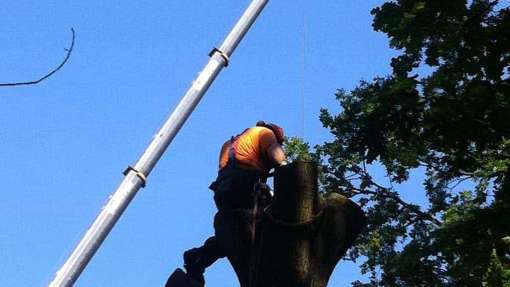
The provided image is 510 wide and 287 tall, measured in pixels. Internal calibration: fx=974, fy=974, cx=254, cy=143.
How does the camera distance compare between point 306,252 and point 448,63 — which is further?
point 448,63

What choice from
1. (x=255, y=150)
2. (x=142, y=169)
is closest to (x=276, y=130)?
(x=255, y=150)

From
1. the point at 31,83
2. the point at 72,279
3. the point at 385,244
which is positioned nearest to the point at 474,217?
the point at 72,279

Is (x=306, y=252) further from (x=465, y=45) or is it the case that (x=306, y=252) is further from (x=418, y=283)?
(x=418, y=283)

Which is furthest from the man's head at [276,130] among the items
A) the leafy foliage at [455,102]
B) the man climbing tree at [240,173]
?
the leafy foliage at [455,102]

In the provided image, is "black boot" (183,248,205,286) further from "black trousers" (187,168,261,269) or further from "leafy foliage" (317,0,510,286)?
"leafy foliage" (317,0,510,286)

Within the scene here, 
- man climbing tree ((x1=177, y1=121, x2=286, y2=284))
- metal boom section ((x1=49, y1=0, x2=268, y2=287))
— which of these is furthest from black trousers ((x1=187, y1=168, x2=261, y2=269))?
metal boom section ((x1=49, y1=0, x2=268, y2=287))

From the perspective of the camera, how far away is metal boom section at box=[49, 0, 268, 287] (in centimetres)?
475

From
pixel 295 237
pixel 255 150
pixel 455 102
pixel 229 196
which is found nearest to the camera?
pixel 295 237

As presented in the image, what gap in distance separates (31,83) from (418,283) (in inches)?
654

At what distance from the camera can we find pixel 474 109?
968cm

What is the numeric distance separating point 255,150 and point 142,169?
196 cm

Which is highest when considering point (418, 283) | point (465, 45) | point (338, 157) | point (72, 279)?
point (338, 157)

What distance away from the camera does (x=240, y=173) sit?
698 cm

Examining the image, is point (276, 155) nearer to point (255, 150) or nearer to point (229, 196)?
point (255, 150)
